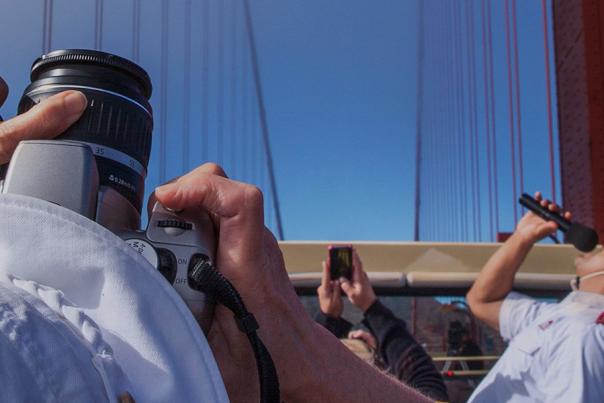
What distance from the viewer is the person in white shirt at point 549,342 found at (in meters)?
1.45

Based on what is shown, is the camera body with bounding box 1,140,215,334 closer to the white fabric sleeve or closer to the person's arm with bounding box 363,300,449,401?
the person's arm with bounding box 363,300,449,401

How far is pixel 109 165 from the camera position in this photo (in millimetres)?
481

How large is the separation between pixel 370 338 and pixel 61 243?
1461 millimetres

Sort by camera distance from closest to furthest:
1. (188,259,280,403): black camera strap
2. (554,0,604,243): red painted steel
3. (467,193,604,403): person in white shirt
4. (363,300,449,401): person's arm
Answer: (188,259,280,403): black camera strap
(363,300,449,401): person's arm
(467,193,604,403): person in white shirt
(554,0,604,243): red painted steel

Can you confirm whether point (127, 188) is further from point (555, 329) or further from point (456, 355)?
point (456, 355)

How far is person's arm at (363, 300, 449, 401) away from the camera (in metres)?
1.33

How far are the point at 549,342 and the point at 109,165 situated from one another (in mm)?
1333

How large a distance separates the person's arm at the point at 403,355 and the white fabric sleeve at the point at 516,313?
1.72 feet

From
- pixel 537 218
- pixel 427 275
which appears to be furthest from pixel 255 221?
pixel 537 218

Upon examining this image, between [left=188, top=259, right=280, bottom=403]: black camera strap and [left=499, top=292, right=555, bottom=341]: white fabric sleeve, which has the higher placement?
[left=188, top=259, right=280, bottom=403]: black camera strap

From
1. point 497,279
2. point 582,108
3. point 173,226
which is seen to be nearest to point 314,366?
point 173,226

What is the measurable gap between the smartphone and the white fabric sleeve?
0.59m

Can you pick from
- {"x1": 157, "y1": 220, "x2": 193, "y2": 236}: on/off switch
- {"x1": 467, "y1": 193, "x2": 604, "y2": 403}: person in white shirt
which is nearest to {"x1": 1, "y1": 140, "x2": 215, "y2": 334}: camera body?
{"x1": 157, "y1": 220, "x2": 193, "y2": 236}: on/off switch

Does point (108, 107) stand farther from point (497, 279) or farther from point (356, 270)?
point (497, 279)
